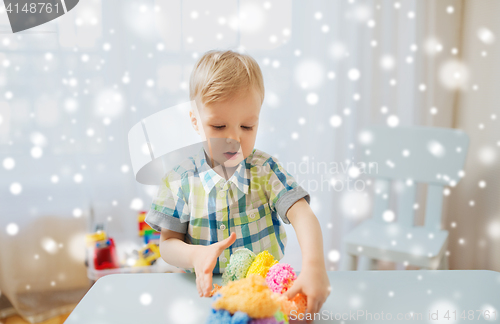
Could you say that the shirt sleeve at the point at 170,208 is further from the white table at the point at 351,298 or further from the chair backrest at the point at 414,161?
the chair backrest at the point at 414,161

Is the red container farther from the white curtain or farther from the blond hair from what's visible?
the blond hair

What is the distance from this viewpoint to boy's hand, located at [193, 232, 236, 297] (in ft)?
1.51

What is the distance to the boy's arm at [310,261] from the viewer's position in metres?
0.43

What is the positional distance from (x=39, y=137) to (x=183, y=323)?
1.26 meters

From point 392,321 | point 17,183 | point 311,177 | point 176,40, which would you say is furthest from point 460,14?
point 17,183

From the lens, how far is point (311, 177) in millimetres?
1517

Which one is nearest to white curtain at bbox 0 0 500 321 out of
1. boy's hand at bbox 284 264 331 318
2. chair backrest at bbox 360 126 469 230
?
chair backrest at bbox 360 126 469 230

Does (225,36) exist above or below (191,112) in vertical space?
above

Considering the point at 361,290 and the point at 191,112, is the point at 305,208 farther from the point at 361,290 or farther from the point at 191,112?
the point at 191,112

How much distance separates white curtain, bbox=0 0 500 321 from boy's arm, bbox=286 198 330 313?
90 cm

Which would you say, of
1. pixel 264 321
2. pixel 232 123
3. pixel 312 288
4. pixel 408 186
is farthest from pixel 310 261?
pixel 408 186

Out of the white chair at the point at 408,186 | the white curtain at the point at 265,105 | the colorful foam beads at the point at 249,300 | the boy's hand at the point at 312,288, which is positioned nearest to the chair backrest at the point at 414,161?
the white chair at the point at 408,186

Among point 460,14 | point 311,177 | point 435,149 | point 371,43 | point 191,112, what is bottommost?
point 311,177

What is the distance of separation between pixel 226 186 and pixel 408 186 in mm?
938
